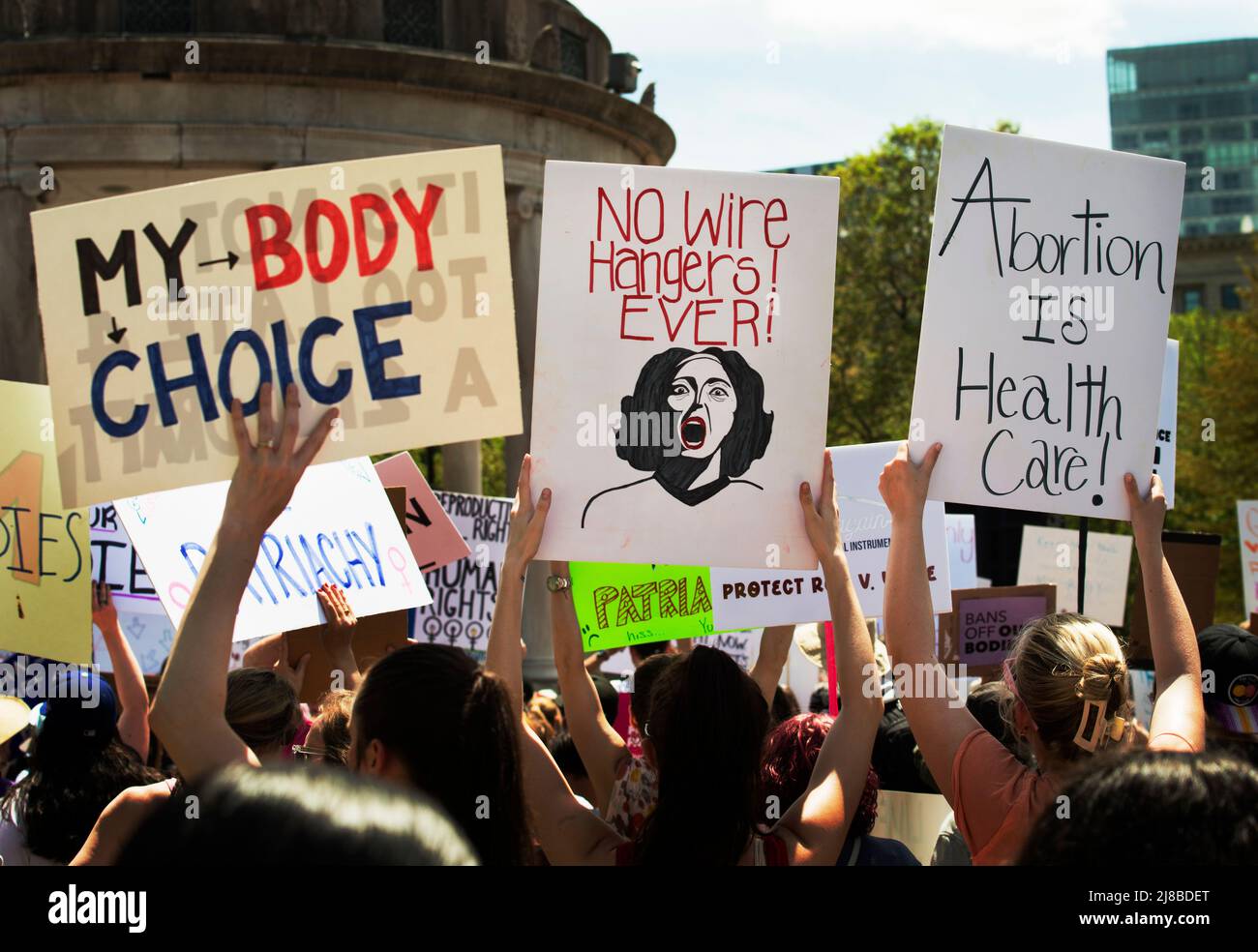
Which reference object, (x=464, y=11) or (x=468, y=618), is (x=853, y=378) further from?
(x=468, y=618)

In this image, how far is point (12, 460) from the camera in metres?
5.73

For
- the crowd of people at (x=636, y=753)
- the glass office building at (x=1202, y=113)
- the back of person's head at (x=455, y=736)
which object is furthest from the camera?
the glass office building at (x=1202, y=113)

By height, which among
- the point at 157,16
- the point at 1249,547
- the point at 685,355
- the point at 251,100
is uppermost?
the point at 157,16

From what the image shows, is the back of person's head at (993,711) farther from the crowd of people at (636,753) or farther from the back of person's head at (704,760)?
the back of person's head at (704,760)

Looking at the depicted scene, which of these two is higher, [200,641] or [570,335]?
[570,335]

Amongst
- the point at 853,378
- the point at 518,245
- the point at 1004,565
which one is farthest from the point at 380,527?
the point at 853,378

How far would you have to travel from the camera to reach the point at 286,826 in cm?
164

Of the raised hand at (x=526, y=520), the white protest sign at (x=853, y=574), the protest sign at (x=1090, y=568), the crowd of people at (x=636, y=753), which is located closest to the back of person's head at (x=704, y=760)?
the crowd of people at (x=636, y=753)

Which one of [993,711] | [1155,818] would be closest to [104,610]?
[993,711]

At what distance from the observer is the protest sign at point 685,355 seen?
4.35 m

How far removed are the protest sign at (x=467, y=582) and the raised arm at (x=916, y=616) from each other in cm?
655

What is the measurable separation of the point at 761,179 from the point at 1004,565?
72.1ft

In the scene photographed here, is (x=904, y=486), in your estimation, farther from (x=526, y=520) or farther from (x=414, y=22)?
(x=414, y=22)

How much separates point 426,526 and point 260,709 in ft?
10.4
